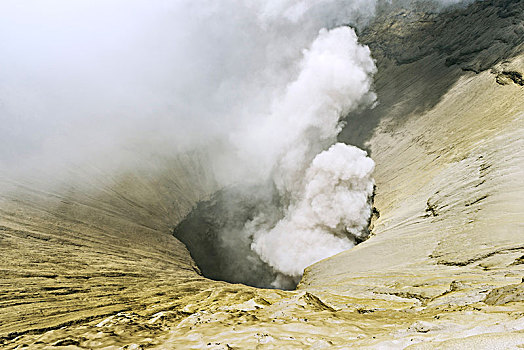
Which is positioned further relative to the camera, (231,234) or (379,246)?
(231,234)

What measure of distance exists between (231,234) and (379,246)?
690 inches

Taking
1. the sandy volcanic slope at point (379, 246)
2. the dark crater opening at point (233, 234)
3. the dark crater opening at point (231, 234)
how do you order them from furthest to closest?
the dark crater opening at point (231, 234), the dark crater opening at point (233, 234), the sandy volcanic slope at point (379, 246)

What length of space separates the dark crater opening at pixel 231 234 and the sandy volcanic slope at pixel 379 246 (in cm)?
173

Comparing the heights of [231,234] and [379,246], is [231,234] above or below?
above

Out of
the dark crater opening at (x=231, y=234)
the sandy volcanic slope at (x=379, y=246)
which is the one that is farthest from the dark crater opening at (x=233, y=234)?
the sandy volcanic slope at (x=379, y=246)

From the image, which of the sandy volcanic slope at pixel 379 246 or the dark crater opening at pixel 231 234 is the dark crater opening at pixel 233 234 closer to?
the dark crater opening at pixel 231 234

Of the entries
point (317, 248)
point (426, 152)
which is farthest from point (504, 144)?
point (317, 248)

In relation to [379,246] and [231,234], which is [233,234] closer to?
[231,234]

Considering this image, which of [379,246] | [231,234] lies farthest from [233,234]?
[379,246]

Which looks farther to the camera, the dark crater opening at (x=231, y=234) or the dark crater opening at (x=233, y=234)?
the dark crater opening at (x=231, y=234)

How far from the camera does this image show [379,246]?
15.6 metres

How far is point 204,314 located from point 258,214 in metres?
23.7

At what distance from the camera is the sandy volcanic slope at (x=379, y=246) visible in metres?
6.45

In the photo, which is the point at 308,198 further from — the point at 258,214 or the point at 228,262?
the point at 228,262
